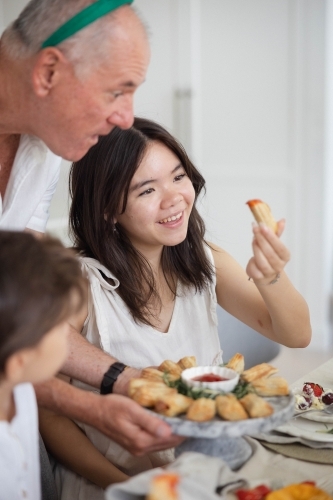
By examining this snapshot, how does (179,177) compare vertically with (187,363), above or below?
above

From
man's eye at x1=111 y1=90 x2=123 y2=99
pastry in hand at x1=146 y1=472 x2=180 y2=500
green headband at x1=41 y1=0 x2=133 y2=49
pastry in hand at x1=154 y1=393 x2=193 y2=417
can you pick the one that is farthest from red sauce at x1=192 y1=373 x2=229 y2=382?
green headband at x1=41 y1=0 x2=133 y2=49

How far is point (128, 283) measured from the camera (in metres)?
1.96

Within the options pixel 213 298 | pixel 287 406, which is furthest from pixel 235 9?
pixel 287 406

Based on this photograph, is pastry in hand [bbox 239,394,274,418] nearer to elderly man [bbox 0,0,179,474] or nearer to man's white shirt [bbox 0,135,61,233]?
elderly man [bbox 0,0,179,474]

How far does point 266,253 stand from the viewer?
148 cm

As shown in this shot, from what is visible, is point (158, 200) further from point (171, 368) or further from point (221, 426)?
point (221, 426)

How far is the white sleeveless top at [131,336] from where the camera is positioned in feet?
5.54

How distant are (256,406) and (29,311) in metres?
0.41

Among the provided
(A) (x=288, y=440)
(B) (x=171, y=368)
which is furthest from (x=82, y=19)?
(A) (x=288, y=440)

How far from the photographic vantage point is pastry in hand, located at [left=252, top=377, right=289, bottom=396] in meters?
1.27

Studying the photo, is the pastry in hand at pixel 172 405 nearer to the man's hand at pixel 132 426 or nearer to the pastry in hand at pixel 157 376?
the man's hand at pixel 132 426

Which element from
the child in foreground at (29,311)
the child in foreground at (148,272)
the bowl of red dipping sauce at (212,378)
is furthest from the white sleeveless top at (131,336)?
the child in foreground at (29,311)

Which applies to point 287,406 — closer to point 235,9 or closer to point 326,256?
point 326,256

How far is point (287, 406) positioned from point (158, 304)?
856mm
